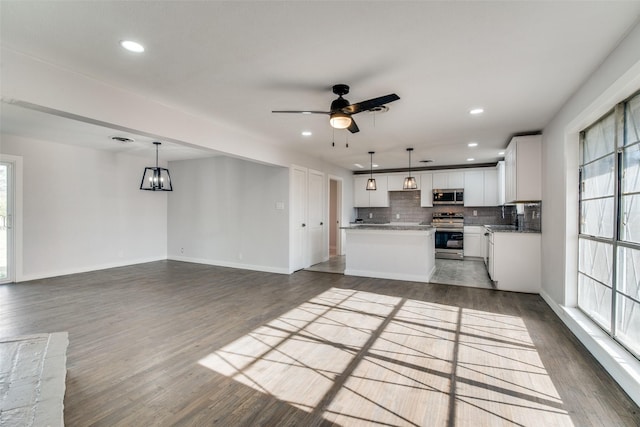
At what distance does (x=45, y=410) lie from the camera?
1815 mm

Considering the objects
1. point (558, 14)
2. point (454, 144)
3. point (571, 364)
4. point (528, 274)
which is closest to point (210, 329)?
point (571, 364)

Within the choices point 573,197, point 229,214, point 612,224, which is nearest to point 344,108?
point 612,224

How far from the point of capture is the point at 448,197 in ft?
26.6

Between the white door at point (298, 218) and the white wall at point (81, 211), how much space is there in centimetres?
386

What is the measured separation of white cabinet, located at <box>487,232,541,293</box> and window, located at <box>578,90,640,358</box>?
1.39 meters

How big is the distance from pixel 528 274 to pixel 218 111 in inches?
202

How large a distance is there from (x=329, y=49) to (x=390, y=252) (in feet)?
13.4

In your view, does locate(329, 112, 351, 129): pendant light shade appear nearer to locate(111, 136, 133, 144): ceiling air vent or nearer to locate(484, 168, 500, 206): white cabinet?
locate(111, 136, 133, 144): ceiling air vent

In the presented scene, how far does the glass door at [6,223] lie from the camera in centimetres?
531

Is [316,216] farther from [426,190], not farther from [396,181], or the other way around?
[426,190]

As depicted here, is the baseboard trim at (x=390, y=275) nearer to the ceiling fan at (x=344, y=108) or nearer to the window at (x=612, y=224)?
the window at (x=612, y=224)

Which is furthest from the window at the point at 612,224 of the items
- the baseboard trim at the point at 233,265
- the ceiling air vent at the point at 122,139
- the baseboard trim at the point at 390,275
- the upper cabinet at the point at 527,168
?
the ceiling air vent at the point at 122,139

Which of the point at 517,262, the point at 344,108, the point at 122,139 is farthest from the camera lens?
the point at 122,139

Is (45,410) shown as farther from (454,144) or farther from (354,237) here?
(454,144)
